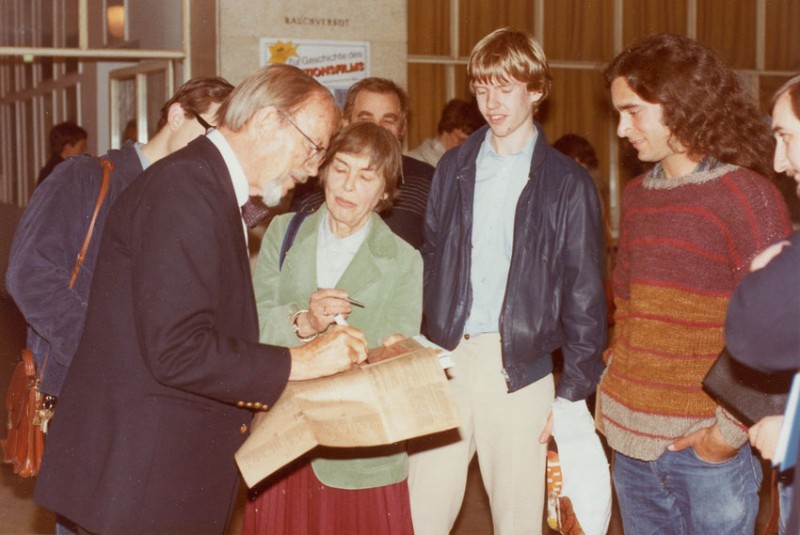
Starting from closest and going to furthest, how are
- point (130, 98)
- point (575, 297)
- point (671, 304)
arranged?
point (671, 304), point (575, 297), point (130, 98)

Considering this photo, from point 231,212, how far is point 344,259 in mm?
1177

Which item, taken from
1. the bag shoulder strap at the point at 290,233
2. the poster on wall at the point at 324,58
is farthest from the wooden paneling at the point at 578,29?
the bag shoulder strap at the point at 290,233

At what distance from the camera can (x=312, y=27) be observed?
8.14m

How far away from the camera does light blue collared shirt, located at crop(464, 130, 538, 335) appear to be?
349 cm

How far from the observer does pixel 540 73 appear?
3.54 m

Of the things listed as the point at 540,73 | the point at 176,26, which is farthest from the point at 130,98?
the point at 540,73

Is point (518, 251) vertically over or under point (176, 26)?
under

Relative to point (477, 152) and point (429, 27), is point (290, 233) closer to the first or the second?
point (477, 152)

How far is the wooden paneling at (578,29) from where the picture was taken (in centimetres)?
1034

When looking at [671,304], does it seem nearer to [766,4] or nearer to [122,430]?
[122,430]

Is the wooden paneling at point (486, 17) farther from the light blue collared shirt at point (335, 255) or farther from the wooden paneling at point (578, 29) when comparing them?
the light blue collared shirt at point (335, 255)

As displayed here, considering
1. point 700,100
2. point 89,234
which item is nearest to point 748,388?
point 700,100

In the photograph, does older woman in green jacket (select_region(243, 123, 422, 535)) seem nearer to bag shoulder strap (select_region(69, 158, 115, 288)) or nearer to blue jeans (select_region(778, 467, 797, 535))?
bag shoulder strap (select_region(69, 158, 115, 288))

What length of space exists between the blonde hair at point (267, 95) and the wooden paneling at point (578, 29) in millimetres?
8233
